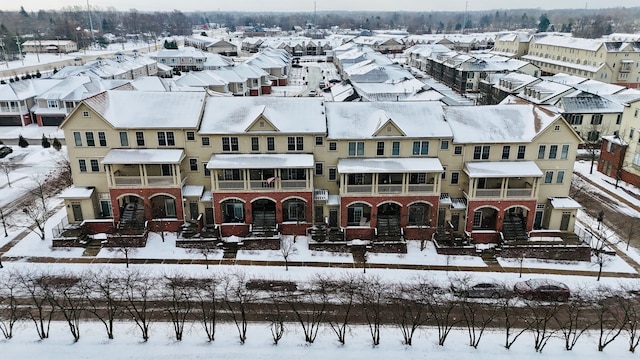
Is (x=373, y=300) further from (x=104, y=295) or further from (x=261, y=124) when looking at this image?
(x=104, y=295)

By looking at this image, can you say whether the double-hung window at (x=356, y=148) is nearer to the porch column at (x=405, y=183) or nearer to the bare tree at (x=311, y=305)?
the porch column at (x=405, y=183)

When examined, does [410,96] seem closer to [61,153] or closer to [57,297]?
[61,153]

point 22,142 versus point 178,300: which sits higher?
point 22,142

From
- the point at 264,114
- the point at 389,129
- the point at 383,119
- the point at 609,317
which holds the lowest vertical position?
the point at 609,317

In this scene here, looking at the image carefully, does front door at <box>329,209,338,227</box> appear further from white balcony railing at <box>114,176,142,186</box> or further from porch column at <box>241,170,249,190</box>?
white balcony railing at <box>114,176,142,186</box>

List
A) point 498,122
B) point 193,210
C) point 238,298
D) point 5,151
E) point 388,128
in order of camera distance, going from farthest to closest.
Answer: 1. point 5,151
2. point 193,210
3. point 498,122
4. point 388,128
5. point 238,298

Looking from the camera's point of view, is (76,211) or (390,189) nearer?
(390,189)

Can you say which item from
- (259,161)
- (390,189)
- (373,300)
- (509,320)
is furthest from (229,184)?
(509,320)
